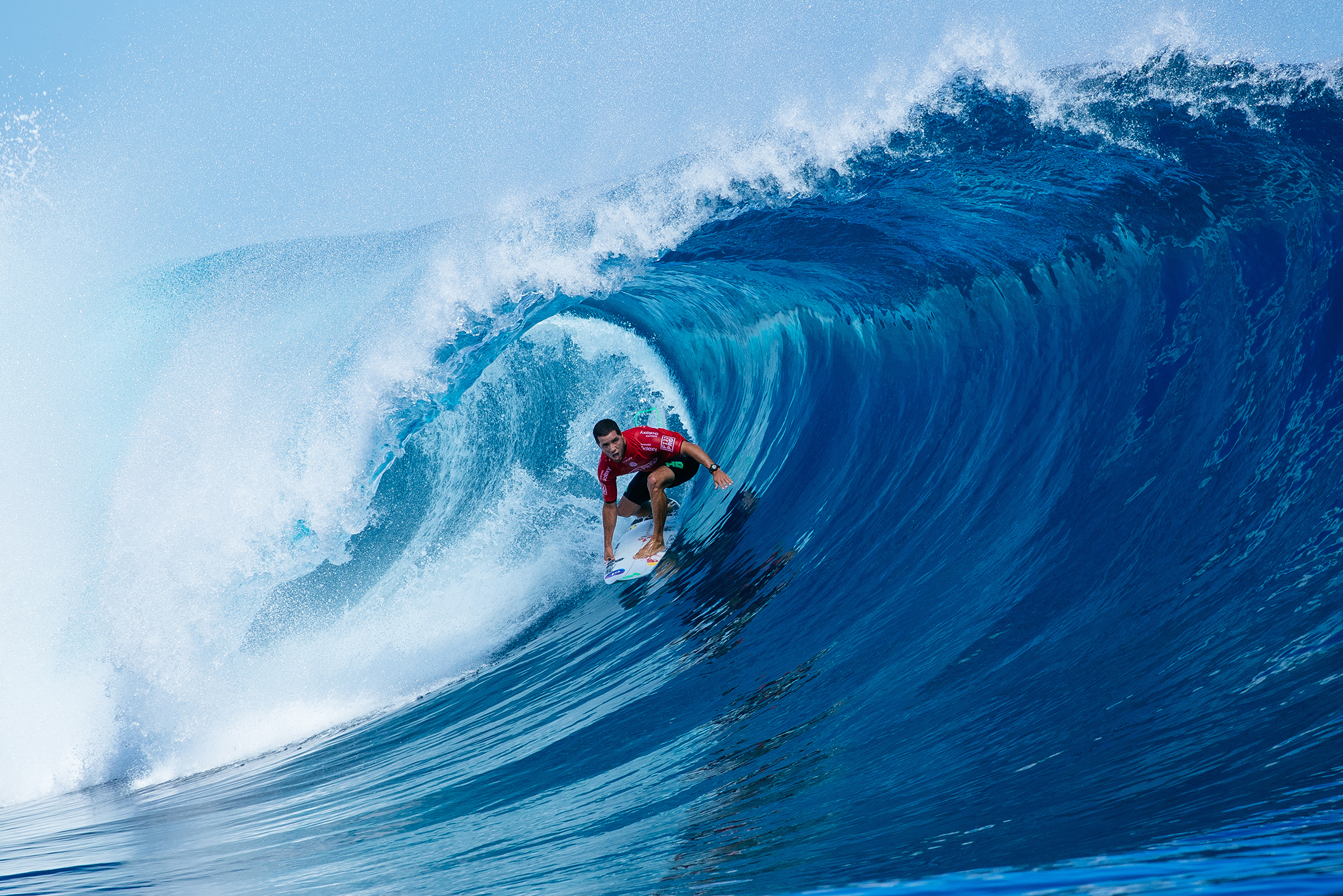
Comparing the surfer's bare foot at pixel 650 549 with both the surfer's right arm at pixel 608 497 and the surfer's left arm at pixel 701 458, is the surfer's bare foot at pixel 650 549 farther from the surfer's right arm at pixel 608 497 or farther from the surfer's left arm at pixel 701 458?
the surfer's left arm at pixel 701 458

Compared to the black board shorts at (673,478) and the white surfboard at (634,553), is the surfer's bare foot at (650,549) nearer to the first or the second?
the white surfboard at (634,553)

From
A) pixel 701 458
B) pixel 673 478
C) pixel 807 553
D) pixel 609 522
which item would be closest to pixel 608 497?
pixel 609 522

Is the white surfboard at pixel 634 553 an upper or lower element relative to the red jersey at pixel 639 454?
lower

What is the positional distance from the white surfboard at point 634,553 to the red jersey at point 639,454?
0.54 metres

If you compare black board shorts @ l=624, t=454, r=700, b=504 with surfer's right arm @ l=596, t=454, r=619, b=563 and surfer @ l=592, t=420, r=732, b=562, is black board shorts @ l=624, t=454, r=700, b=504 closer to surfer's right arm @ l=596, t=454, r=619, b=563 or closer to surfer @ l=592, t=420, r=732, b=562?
surfer @ l=592, t=420, r=732, b=562

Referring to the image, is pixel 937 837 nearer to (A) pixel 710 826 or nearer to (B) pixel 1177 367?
(A) pixel 710 826

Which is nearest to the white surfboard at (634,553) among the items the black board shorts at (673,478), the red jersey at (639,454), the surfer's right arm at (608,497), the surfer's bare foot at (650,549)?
the surfer's bare foot at (650,549)

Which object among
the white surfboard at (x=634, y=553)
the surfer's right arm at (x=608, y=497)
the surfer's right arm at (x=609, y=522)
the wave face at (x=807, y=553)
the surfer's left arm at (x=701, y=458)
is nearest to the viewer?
the wave face at (x=807, y=553)

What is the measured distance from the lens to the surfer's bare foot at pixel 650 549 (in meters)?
6.24

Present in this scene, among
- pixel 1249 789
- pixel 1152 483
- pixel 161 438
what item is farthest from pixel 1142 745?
pixel 161 438

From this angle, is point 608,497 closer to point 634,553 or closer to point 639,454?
point 639,454

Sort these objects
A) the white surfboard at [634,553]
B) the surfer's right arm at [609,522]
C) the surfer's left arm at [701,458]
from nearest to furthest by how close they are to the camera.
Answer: the surfer's left arm at [701,458] → the surfer's right arm at [609,522] → the white surfboard at [634,553]

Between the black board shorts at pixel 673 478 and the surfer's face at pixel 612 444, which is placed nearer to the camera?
the surfer's face at pixel 612 444

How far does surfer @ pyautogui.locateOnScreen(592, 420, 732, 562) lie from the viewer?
5.84m
